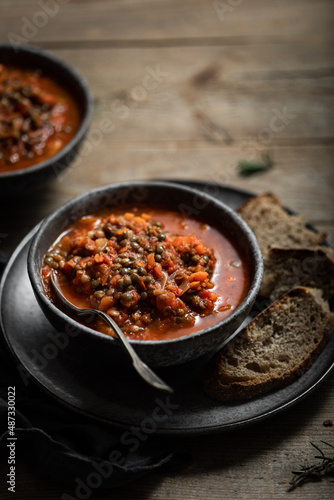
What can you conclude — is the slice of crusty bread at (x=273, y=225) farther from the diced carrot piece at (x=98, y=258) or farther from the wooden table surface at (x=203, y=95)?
the diced carrot piece at (x=98, y=258)

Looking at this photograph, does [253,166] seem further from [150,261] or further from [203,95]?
[150,261]

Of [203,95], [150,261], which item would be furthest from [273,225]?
[203,95]

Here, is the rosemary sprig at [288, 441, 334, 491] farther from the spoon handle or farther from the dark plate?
the spoon handle

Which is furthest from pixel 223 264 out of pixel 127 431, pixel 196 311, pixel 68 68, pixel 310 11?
pixel 310 11

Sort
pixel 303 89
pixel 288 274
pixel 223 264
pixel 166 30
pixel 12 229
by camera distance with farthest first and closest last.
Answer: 1. pixel 166 30
2. pixel 303 89
3. pixel 12 229
4. pixel 288 274
5. pixel 223 264

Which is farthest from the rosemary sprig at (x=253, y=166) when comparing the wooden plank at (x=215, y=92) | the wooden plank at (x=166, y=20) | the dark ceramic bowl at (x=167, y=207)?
the wooden plank at (x=166, y=20)

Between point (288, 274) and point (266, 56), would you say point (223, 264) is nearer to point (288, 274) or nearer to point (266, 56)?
point (288, 274)
